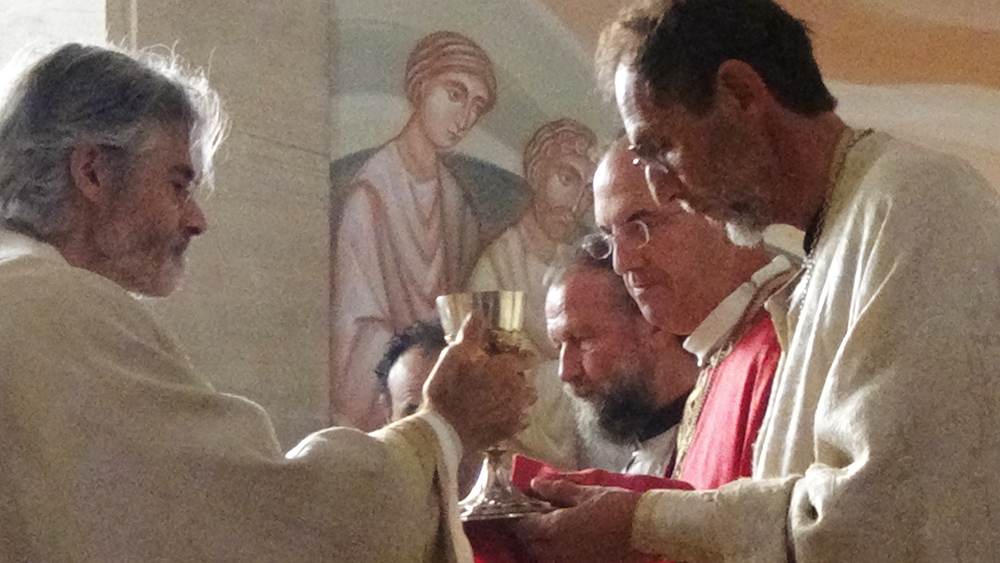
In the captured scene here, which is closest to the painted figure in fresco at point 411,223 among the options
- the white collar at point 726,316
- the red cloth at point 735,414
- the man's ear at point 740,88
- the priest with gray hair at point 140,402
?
the white collar at point 726,316

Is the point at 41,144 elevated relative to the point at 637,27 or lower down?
lower down

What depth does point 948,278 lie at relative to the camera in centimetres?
198

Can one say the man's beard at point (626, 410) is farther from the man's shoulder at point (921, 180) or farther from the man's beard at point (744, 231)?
the man's shoulder at point (921, 180)

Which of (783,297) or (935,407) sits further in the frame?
(783,297)

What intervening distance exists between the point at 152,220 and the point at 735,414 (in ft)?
4.18

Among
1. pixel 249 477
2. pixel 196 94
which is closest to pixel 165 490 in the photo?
pixel 249 477

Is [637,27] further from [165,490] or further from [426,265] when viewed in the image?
[426,265]

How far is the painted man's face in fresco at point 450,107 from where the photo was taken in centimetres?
506

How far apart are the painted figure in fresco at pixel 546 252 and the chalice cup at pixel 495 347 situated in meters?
2.30

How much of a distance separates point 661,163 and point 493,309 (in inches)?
17.2

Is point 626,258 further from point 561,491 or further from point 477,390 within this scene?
point 561,491

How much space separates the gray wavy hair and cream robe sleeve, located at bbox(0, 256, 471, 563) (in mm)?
197

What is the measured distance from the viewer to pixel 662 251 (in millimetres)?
3539

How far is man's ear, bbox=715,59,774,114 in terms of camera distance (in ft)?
7.71
